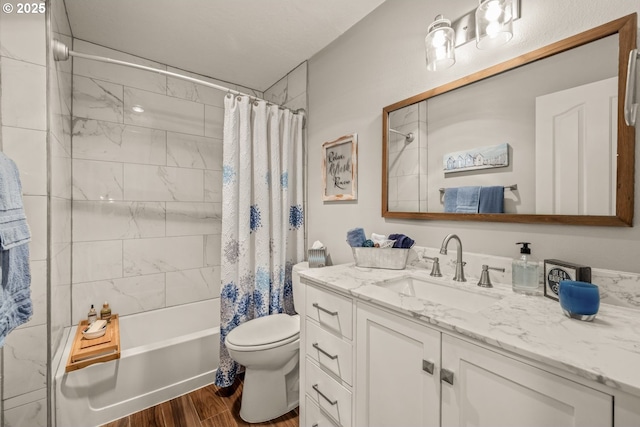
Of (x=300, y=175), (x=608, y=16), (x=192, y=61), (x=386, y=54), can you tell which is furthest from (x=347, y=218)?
(x=192, y=61)

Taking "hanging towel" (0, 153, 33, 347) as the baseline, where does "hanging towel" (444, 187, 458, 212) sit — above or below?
above

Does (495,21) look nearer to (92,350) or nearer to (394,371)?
(394,371)

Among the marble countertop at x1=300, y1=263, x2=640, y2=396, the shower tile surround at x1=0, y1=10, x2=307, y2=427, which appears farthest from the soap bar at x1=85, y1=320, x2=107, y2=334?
the marble countertop at x1=300, y1=263, x2=640, y2=396

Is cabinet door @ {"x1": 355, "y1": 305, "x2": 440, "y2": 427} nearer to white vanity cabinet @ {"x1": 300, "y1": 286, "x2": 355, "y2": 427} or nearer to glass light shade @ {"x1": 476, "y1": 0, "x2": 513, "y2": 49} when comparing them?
white vanity cabinet @ {"x1": 300, "y1": 286, "x2": 355, "y2": 427}

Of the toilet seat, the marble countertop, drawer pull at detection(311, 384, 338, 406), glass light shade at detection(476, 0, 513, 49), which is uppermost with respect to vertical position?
glass light shade at detection(476, 0, 513, 49)

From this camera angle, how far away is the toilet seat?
1526 millimetres

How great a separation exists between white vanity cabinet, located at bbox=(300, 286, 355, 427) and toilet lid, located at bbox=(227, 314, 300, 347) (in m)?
0.29

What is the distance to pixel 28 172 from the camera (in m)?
1.22

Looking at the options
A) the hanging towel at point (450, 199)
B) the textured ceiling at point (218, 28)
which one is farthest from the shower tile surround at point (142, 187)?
the hanging towel at point (450, 199)

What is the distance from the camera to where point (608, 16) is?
91cm

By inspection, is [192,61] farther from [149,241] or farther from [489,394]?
[489,394]

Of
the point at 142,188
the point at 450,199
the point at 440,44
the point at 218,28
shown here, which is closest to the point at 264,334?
the point at 450,199

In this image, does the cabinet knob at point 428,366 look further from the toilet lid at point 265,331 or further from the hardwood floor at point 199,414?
the hardwood floor at point 199,414

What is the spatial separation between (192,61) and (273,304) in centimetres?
211
